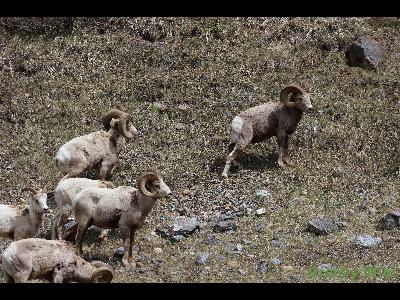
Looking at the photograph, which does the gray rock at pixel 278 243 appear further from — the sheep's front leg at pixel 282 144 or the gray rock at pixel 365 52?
the gray rock at pixel 365 52

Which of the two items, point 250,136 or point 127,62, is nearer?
point 250,136

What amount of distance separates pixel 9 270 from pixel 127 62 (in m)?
11.1

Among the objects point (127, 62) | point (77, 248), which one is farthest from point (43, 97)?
point (77, 248)

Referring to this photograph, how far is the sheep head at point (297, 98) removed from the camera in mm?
16156

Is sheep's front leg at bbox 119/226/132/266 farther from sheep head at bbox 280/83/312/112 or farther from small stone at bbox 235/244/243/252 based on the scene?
sheep head at bbox 280/83/312/112

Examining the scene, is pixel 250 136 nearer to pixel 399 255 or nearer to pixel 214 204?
pixel 214 204

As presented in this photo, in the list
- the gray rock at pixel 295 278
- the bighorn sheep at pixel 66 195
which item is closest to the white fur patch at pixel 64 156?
the bighorn sheep at pixel 66 195

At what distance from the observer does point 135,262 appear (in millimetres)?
Answer: 12219

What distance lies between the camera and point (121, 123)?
1570cm

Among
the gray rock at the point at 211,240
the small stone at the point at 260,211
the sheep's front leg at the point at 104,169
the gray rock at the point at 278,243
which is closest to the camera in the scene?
the gray rock at the point at 278,243

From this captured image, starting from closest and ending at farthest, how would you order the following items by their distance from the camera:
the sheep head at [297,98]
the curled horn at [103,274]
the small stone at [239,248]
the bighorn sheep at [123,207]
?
the curled horn at [103,274] < the bighorn sheep at [123,207] < the small stone at [239,248] < the sheep head at [297,98]

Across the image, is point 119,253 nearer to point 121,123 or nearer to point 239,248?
point 239,248

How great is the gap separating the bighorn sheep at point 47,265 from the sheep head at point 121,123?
5.12 metres
